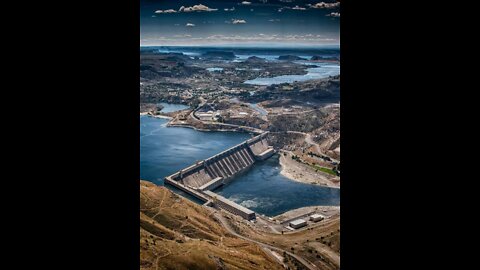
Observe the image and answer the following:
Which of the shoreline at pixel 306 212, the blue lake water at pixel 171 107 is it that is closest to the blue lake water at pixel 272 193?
the shoreline at pixel 306 212

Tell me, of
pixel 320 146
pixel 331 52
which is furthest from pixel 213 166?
pixel 331 52

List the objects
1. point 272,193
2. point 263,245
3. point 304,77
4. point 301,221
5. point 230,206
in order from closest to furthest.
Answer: point 263,245
point 301,221
point 230,206
point 272,193
point 304,77

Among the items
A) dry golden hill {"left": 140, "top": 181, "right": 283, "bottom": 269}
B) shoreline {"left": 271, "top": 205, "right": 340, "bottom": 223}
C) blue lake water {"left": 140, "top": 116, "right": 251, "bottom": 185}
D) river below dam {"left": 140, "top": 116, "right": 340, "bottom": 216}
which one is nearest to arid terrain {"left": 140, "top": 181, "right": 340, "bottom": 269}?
dry golden hill {"left": 140, "top": 181, "right": 283, "bottom": 269}

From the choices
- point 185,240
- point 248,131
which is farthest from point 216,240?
point 248,131

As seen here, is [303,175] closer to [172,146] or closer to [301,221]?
[301,221]

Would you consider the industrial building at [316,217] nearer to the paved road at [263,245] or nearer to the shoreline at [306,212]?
the shoreline at [306,212]
